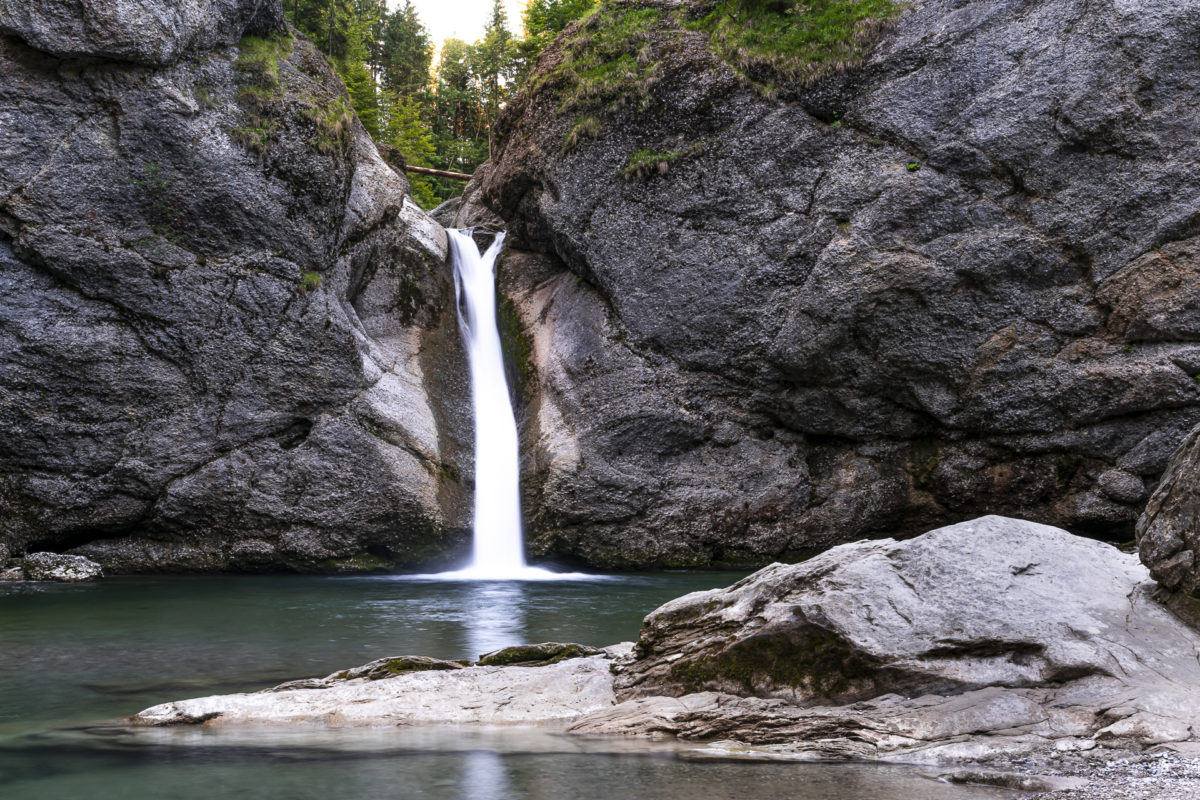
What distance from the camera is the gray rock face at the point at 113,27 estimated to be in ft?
42.8

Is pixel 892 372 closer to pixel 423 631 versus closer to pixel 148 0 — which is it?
pixel 423 631

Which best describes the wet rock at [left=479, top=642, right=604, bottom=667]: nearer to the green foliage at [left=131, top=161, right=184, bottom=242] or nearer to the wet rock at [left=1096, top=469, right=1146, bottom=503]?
the green foliage at [left=131, top=161, right=184, bottom=242]

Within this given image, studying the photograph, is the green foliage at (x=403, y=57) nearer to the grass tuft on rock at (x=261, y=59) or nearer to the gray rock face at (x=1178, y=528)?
the grass tuft on rock at (x=261, y=59)

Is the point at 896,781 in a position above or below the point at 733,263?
below

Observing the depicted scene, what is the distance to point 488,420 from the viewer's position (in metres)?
17.6

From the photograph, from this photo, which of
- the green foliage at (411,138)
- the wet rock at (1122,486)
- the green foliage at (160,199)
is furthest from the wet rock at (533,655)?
the green foliage at (411,138)

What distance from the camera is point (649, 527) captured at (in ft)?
51.6

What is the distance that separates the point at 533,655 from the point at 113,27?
12336 mm

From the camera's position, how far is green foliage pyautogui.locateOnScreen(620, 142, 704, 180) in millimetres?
16562

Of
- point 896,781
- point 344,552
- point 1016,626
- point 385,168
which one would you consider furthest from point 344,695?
point 385,168

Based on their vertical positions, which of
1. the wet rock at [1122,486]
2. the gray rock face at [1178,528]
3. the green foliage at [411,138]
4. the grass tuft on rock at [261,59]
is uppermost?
the green foliage at [411,138]

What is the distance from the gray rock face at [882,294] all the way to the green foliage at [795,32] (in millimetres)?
345

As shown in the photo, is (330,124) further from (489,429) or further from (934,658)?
(934,658)

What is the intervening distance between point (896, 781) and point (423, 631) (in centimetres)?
662
